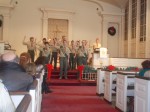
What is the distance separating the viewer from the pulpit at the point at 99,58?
11.0 meters

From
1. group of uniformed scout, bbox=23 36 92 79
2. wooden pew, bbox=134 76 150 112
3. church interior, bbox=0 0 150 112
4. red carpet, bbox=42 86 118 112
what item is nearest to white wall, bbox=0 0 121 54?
church interior, bbox=0 0 150 112

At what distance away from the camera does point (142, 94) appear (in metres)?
4.06

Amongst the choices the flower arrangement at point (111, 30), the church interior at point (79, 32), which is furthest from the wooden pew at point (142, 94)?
the flower arrangement at point (111, 30)

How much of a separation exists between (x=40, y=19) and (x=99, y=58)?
14.9 ft

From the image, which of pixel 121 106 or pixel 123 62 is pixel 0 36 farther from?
pixel 121 106

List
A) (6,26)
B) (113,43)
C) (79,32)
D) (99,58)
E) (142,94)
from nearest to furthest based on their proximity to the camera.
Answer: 1. (142,94)
2. (99,58)
3. (6,26)
4. (79,32)
5. (113,43)

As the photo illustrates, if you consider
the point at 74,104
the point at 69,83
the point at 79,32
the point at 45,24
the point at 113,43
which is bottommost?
the point at 74,104

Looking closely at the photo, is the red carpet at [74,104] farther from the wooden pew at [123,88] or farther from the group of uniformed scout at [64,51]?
the group of uniformed scout at [64,51]

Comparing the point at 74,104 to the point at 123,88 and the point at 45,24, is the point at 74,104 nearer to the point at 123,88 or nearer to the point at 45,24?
the point at 123,88

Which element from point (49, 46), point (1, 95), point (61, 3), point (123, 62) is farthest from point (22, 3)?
point (1, 95)

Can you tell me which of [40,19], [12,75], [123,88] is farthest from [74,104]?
[40,19]

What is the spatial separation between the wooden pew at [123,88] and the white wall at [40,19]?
9.07 metres

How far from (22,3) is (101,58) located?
5572 mm

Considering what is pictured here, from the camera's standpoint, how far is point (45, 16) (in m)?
13.7
